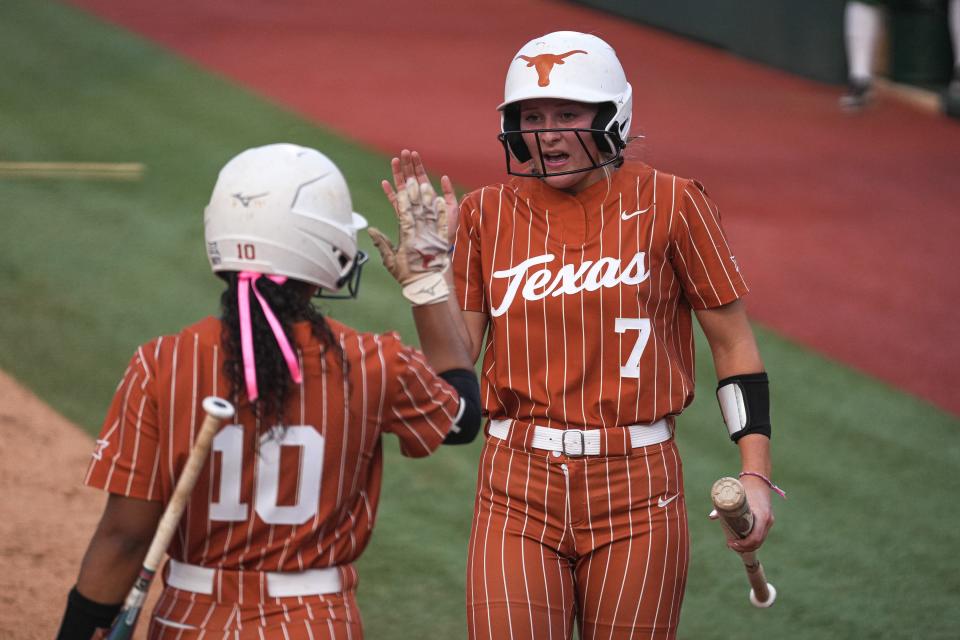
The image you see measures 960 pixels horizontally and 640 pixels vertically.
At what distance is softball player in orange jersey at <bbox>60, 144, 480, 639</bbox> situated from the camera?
2.76 metres

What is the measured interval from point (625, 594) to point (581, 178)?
1095 mm

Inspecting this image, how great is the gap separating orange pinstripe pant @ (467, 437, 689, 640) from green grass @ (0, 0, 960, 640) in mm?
1997

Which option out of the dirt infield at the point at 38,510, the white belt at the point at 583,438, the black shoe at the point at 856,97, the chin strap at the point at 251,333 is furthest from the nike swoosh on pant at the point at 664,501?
the black shoe at the point at 856,97

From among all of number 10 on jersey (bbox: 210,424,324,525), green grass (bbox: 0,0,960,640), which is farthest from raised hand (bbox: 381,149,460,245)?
green grass (bbox: 0,0,960,640)

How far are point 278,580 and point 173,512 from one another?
298 millimetres

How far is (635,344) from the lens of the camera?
345cm

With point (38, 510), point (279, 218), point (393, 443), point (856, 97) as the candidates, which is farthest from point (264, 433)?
point (856, 97)

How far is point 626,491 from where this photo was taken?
3.42 m

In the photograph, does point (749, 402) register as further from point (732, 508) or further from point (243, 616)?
point (243, 616)

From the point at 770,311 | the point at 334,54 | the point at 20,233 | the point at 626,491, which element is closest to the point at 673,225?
the point at 626,491

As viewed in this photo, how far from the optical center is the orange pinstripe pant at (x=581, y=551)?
3.36 m

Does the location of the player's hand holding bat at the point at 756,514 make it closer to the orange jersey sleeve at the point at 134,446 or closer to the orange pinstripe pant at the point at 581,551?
the orange pinstripe pant at the point at 581,551

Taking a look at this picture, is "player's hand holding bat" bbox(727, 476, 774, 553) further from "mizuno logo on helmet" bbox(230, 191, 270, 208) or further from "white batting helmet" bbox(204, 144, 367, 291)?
"mizuno logo on helmet" bbox(230, 191, 270, 208)

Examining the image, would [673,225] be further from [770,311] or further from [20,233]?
[20,233]
